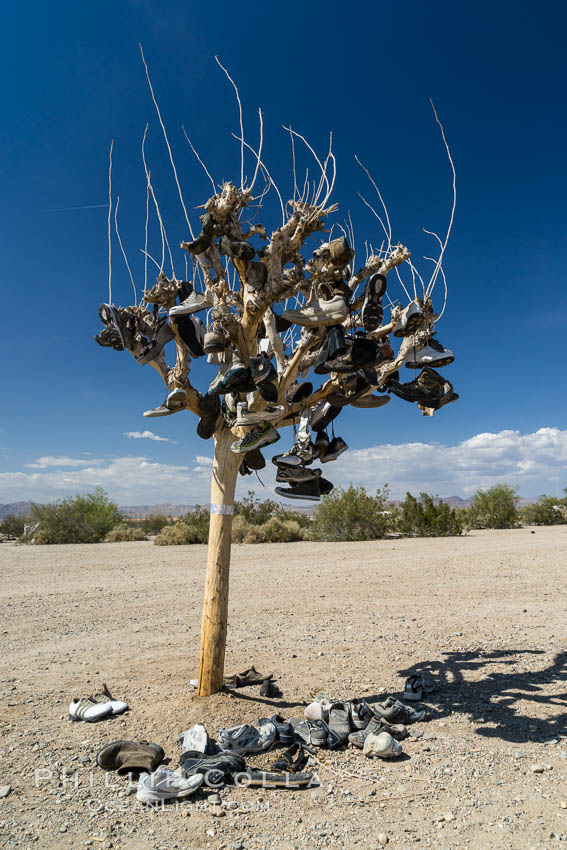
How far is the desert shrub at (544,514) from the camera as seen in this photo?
106ft

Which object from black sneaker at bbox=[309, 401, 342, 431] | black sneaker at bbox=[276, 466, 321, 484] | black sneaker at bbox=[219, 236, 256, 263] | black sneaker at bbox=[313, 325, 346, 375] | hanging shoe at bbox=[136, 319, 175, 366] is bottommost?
black sneaker at bbox=[276, 466, 321, 484]

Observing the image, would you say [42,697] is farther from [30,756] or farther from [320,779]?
[320,779]

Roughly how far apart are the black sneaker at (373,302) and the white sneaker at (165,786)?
402 centimetres

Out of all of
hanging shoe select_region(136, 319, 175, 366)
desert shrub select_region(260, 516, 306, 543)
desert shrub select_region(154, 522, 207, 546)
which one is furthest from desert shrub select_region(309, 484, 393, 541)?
hanging shoe select_region(136, 319, 175, 366)

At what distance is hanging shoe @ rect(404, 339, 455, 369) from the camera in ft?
15.3

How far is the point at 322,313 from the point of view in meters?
4.14

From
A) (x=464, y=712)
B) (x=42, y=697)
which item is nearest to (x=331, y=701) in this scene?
(x=464, y=712)

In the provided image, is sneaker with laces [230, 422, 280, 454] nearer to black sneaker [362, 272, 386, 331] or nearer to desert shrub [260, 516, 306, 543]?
black sneaker [362, 272, 386, 331]

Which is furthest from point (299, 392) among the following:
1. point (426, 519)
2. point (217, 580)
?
point (426, 519)

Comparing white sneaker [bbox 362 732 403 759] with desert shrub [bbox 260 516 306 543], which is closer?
white sneaker [bbox 362 732 403 759]

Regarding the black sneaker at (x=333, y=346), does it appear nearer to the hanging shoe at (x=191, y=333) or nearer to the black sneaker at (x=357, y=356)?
the black sneaker at (x=357, y=356)

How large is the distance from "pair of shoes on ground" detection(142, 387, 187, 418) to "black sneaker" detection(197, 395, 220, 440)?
7.6 inches

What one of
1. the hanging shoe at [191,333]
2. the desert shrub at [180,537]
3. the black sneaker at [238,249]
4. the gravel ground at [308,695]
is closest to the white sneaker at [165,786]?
the gravel ground at [308,695]

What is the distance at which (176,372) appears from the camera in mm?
4785
